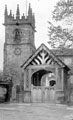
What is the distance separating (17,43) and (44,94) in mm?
43914

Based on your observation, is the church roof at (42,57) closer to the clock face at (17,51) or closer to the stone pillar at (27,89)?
the stone pillar at (27,89)

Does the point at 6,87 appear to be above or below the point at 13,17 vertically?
below

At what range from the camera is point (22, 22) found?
233 feet

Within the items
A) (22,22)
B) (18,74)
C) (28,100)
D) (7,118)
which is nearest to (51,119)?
(7,118)

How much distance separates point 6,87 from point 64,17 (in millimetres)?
10253

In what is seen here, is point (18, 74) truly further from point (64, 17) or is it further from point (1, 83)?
point (64, 17)

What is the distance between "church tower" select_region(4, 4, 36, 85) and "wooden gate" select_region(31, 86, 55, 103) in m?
39.9

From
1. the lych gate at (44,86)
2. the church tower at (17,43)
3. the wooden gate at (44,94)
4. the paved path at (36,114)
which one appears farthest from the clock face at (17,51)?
the paved path at (36,114)

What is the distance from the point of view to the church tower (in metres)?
67.5

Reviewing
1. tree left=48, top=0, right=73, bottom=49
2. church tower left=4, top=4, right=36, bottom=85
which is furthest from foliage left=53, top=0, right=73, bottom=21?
church tower left=4, top=4, right=36, bottom=85

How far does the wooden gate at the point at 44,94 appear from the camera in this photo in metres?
26.0

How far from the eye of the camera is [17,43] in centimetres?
6925

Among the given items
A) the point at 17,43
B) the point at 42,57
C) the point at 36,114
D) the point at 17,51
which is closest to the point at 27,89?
the point at 42,57

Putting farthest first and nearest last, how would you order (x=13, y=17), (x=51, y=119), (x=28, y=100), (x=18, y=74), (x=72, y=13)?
(x=13, y=17) < (x=18, y=74) < (x=28, y=100) < (x=72, y=13) < (x=51, y=119)
